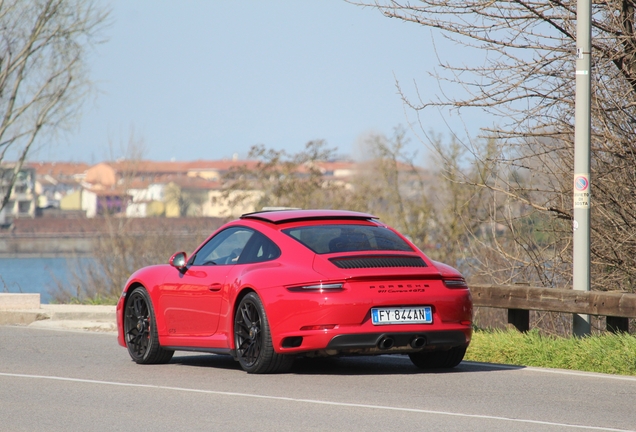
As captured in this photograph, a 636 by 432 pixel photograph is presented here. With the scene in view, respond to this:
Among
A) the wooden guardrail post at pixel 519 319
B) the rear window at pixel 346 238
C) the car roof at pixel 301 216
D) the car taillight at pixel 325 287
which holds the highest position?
the car roof at pixel 301 216

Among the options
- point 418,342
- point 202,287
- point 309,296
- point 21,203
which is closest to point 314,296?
point 309,296

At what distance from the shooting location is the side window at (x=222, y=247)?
32.6 feet

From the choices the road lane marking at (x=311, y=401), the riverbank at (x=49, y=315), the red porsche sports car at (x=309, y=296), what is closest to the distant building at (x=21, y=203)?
the riverbank at (x=49, y=315)

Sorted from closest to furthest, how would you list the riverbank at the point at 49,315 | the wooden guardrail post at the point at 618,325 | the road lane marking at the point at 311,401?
1. the road lane marking at the point at 311,401
2. the wooden guardrail post at the point at 618,325
3. the riverbank at the point at 49,315

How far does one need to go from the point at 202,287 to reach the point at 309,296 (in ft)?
5.13

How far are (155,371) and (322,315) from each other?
2.12m

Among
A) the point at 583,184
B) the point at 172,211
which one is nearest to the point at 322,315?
the point at 583,184

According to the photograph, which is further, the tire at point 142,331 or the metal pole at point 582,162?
the metal pole at point 582,162

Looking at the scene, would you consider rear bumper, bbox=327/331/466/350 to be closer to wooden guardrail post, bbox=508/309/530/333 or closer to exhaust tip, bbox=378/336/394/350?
exhaust tip, bbox=378/336/394/350

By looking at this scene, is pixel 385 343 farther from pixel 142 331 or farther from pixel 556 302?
pixel 142 331

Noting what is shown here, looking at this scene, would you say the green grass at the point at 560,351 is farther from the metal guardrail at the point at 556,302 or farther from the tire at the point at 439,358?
the tire at the point at 439,358

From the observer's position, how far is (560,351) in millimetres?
9961

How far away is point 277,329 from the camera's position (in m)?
8.67

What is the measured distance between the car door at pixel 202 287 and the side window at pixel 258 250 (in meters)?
0.15
